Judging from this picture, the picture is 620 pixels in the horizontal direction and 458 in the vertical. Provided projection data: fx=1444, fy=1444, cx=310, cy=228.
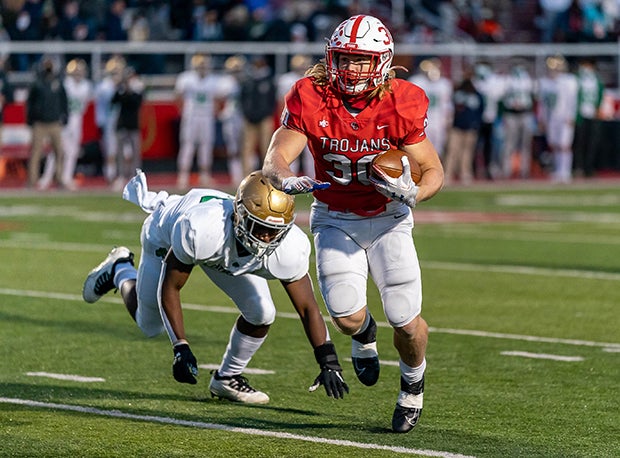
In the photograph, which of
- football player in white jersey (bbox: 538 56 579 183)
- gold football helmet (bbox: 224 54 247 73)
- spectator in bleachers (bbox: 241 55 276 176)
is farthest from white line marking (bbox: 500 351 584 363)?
football player in white jersey (bbox: 538 56 579 183)

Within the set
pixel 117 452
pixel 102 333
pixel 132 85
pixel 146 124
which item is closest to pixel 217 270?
pixel 117 452

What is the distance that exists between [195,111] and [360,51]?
51.7 ft

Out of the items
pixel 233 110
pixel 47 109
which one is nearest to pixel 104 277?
pixel 47 109

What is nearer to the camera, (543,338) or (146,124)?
(543,338)

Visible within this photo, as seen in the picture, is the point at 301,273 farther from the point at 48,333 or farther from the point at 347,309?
the point at 48,333

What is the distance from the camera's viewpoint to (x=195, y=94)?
70.1 ft

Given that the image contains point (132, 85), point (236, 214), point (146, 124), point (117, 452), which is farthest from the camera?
point (146, 124)

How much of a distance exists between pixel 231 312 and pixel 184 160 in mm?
11904

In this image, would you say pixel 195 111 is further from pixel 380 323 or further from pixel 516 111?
pixel 380 323

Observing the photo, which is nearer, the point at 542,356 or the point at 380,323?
the point at 542,356

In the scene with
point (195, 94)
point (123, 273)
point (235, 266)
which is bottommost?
point (195, 94)

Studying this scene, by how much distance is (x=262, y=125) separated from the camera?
21328mm

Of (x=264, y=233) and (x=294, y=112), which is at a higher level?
(x=294, y=112)

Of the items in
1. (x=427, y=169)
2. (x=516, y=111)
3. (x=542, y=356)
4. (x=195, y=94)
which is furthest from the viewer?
(x=516, y=111)
